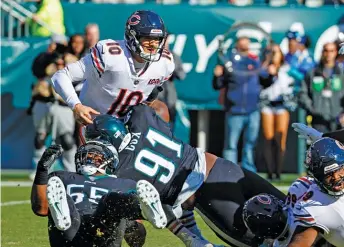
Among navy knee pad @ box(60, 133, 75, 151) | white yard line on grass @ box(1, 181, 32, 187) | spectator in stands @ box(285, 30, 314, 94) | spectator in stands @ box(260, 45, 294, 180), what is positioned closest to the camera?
white yard line on grass @ box(1, 181, 32, 187)

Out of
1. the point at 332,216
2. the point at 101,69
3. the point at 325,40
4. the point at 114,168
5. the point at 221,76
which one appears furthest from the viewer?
the point at 325,40

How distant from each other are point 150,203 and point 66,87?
4.62 feet

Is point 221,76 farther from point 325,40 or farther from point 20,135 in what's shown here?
point 20,135

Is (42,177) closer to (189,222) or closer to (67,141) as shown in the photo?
(189,222)

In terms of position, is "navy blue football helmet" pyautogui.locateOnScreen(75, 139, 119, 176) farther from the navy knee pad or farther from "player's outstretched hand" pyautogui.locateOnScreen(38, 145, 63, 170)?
the navy knee pad

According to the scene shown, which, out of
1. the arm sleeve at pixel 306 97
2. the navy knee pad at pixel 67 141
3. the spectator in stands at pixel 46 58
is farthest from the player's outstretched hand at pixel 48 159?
the arm sleeve at pixel 306 97

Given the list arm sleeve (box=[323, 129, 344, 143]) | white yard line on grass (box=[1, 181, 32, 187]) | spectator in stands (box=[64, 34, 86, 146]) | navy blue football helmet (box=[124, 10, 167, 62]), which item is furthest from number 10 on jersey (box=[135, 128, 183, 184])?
spectator in stands (box=[64, 34, 86, 146])

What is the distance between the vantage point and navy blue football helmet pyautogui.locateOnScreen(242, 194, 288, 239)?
226 inches

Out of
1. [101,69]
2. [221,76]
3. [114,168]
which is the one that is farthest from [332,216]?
[221,76]

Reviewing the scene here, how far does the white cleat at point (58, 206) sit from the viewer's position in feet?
18.3

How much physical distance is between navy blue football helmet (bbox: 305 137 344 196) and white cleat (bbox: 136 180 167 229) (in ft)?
2.70

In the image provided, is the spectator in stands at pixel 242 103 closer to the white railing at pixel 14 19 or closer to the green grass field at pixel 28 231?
the white railing at pixel 14 19

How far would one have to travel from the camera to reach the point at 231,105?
1245cm

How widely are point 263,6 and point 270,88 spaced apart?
116 centimetres
